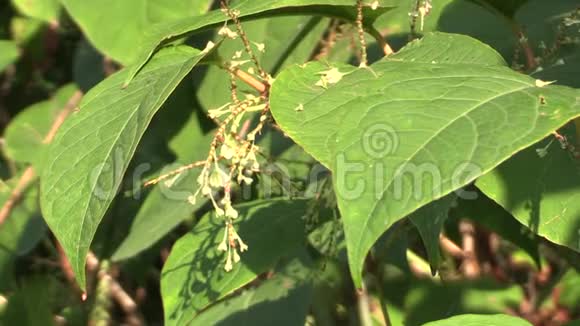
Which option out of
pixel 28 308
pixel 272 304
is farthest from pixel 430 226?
pixel 28 308

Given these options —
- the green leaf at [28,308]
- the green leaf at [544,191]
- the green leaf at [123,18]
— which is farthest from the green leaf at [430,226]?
the green leaf at [28,308]

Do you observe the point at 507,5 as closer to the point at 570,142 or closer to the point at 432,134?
the point at 570,142

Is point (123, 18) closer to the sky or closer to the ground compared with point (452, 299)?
closer to the sky

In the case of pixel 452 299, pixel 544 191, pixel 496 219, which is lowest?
pixel 452 299

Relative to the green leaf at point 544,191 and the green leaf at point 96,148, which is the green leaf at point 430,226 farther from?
the green leaf at point 96,148

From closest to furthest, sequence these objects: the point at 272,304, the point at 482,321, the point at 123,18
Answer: the point at 482,321 < the point at 272,304 < the point at 123,18

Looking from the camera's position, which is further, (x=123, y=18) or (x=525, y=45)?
(x=123, y=18)

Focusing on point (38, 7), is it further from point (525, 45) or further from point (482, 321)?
point (482, 321)
